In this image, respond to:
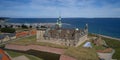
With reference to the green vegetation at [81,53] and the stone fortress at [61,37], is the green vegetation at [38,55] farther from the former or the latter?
the stone fortress at [61,37]

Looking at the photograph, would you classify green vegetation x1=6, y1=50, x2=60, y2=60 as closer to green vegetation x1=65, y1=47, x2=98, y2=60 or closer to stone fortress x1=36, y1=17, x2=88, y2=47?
green vegetation x1=65, y1=47, x2=98, y2=60

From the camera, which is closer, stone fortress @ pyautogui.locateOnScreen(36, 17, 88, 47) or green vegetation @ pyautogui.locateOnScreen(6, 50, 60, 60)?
green vegetation @ pyautogui.locateOnScreen(6, 50, 60, 60)

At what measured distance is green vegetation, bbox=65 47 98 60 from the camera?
37.4 m

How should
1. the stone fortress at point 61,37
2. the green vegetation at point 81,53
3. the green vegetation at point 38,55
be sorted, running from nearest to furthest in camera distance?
the green vegetation at point 81,53 → the green vegetation at point 38,55 → the stone fortress at point 61,37

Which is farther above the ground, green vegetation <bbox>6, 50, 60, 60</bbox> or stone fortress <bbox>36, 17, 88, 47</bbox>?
stone fortress <bbox>36, 17, 88, 47</bbox>

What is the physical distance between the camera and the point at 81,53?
131ft

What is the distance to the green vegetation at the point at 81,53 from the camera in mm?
37438

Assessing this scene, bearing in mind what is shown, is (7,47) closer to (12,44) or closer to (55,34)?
(12,44)

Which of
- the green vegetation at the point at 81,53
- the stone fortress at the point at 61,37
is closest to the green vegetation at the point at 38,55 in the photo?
the green vegetation at the point at 81,53

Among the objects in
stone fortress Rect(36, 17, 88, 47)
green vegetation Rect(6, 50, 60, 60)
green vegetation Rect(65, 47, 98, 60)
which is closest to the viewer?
green vegetation Rect(65, 47, 98, 60)

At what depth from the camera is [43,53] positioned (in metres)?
44.2

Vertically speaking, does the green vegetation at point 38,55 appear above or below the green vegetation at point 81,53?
below

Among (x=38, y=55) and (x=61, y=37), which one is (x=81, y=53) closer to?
(x=61, y=37)

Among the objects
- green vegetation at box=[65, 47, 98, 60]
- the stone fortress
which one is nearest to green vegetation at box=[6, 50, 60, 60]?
green vegetation at box=[65, 47, 98, 60]
